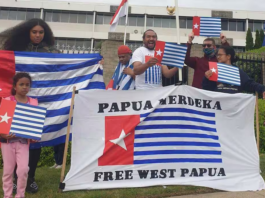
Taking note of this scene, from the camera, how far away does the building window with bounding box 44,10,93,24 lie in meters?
39.0

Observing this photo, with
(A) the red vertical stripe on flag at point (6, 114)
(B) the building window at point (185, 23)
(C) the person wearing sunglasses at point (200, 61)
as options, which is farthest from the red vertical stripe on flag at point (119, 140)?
(B) the building window at point (185, 23)

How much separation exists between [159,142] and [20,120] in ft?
5.90

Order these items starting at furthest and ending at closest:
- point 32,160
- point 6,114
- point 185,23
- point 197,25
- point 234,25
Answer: point 234,25
point 185,23
point 197,25
point 32,160
point 6,114

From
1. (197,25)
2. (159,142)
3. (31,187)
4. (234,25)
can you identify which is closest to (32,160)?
(31,187)

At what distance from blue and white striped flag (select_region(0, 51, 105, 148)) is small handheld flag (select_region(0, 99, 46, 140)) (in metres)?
0.73

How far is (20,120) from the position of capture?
315 cm

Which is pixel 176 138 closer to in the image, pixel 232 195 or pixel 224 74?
pixel 232 195

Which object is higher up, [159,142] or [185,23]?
[185,23]

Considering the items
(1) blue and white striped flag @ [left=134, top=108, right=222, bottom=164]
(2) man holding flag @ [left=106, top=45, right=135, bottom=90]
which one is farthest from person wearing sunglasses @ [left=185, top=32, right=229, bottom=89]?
(2) man holding flag @ [left=106, top=45, right=135, bottom=90]

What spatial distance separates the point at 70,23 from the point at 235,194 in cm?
3858

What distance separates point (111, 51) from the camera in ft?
32.8

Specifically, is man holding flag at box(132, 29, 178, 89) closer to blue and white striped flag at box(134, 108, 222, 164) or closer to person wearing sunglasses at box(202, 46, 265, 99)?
blue and white striped flag at box(134, 108, 222, 164)

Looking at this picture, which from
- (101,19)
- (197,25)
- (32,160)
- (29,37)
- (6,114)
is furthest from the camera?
(101,19)

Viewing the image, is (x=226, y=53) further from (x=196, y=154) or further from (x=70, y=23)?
(x=70, y=23)
